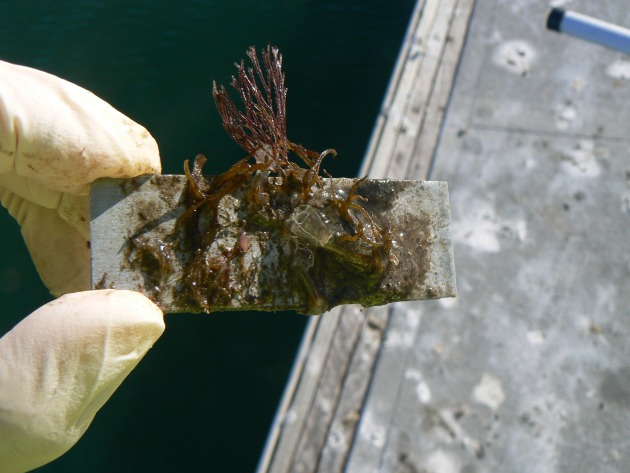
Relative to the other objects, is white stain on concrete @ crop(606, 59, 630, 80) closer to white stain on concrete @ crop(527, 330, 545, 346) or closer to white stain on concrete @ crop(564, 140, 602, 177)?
white stain on concrete @ crop(564, 140, 602, 177)

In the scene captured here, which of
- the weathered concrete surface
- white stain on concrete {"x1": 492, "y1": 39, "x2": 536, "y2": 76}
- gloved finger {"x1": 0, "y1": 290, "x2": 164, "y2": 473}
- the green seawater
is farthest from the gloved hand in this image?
white stain on concrete {"x1": 492, "y1": 39, "x2": 536, "y2": 76}

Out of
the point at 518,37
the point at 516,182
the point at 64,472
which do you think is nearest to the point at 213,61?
the point at 518,37

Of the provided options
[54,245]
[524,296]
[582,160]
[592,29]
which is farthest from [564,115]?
[54,245]

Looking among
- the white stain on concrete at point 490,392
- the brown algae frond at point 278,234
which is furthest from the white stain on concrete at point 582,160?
the brown algae frond at point 278,234

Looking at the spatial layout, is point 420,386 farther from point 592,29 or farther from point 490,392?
point 592,29

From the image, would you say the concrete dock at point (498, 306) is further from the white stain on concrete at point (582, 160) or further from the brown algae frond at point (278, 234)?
the brown algae frond at point (278, 234)

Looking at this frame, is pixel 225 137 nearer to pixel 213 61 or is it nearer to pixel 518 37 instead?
pixel 213 61
